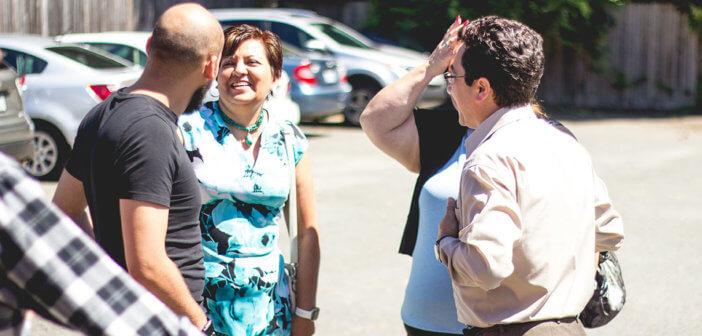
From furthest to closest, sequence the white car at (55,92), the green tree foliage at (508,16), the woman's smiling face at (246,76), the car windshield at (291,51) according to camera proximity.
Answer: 1. the green tree foliage at (508,16)
2. the car windshield at (291,51)
3. the white car at (55,92)
4. the woman's smiling face at (246,76)

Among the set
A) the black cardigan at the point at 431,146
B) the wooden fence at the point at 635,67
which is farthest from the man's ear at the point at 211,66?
the wooden fence at the point at 635,67

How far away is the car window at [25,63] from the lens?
33.0 ft

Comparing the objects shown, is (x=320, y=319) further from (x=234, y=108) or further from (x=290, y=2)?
(x=290, y=2)

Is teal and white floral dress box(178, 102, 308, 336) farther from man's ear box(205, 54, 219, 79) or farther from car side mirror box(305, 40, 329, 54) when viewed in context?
car side mirror box(305, 40, 329, 54)

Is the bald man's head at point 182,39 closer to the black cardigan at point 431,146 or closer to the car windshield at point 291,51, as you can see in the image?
the black cardigan at point 431,146

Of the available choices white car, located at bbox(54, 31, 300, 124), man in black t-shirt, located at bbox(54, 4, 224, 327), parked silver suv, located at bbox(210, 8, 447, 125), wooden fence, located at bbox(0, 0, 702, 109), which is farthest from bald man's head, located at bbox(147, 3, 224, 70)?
wooden fence, located at bbox(0, 0, 702, 109)

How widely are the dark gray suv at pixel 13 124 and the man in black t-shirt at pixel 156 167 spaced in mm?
6538

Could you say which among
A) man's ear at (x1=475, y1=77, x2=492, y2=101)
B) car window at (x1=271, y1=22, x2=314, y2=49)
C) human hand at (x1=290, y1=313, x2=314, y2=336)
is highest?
man's ear at (x1=475, y1=77, x2=492, y2=101)

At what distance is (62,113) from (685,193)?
7025mm

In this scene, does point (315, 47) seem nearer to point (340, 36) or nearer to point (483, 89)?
point (340, 36)

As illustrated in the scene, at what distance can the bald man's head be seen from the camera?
2.21 metres

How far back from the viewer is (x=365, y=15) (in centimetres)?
2148

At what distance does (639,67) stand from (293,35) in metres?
9.66

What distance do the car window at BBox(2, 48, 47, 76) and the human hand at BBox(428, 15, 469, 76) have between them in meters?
8.14
